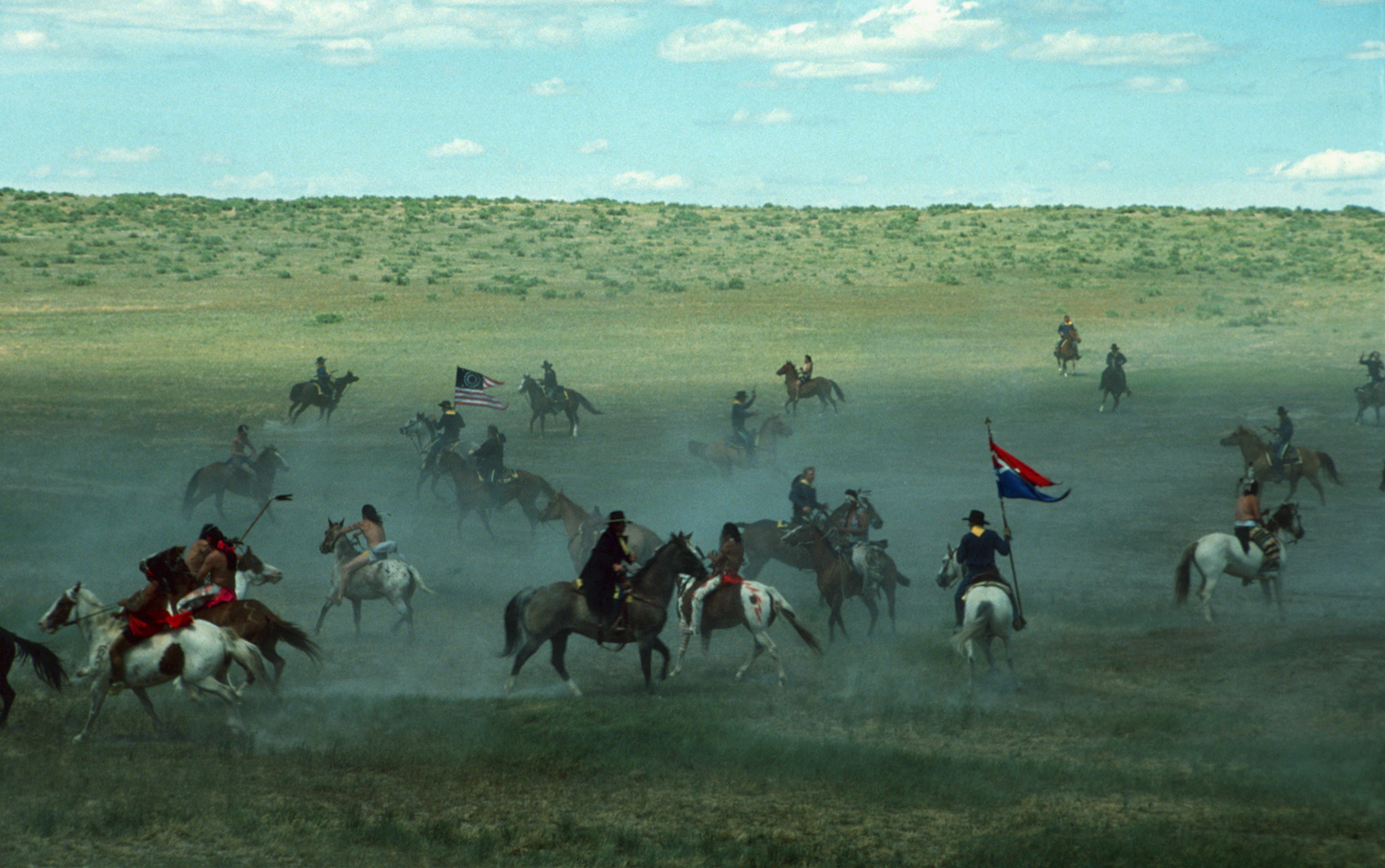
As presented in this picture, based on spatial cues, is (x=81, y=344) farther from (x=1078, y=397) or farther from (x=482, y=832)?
(x=482, y=832)

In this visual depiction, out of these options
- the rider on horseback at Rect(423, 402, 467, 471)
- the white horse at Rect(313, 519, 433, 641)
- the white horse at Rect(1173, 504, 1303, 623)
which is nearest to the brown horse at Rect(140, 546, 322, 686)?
the white horse at Rect(313, 519, 433, 641)

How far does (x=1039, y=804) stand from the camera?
12.5 meters

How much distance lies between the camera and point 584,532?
2181cm

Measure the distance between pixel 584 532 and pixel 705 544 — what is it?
5.18 meters

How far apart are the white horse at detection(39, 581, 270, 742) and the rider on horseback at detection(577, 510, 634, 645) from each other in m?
3.80

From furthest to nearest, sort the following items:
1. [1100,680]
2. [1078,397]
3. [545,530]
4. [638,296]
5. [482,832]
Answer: [638,296], [1078,397], [545,530], [1100,680], [482,832]

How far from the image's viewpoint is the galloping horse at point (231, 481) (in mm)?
27516

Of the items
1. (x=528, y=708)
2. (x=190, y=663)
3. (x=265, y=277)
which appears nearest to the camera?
(x=190, y=663)

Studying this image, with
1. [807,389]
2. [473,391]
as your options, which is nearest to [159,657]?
[473,391]

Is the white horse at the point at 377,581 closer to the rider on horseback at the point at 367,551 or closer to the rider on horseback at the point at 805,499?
the rider on horseback at the point at 367,551

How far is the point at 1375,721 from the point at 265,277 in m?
69.7

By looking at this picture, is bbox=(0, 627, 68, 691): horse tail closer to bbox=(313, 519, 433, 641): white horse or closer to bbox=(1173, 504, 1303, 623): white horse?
bbox=(313, 519, 433, 641): white horse

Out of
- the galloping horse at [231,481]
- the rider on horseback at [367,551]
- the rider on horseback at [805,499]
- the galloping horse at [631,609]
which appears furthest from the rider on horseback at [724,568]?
the galloping horse at [231,481]

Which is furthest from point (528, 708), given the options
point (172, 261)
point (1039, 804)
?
point (172, 261)
